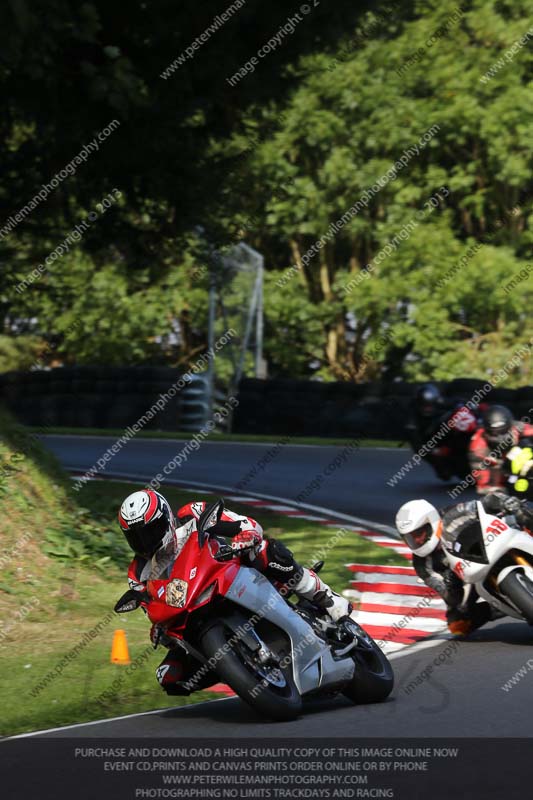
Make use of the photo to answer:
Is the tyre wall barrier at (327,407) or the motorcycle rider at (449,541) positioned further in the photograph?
the tyre wall barrier at (327,407)

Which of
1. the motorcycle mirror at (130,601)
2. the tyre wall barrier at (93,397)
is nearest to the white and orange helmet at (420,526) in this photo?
the motorcycle mirror at (130,601)

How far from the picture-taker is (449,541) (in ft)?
27.8

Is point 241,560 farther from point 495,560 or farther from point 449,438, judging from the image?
point 449,438

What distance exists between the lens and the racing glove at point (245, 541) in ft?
21.8

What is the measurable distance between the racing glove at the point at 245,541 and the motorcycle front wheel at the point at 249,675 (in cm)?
38

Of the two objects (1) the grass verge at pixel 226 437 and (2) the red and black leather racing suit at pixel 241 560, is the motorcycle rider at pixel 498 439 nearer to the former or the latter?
(2) the red and black leather racing suit at pixel 241 560

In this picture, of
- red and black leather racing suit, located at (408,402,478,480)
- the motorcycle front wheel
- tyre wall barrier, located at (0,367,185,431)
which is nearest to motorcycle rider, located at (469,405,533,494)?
the motorcycle front wheel

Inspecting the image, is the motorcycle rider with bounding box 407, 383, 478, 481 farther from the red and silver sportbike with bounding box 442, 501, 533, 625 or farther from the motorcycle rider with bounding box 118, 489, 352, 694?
the motorcycle rider with bounding box 118, 489, 352, 694

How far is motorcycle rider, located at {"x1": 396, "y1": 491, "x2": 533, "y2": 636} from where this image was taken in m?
8.23

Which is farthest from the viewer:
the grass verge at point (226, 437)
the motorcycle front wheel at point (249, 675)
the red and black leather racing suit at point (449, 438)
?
the grass verge at point (226, 437)

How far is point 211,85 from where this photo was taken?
49.5 feet

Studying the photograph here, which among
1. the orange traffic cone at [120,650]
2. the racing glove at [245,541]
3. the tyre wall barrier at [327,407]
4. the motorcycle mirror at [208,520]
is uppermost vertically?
the racing glove at [245,541]
